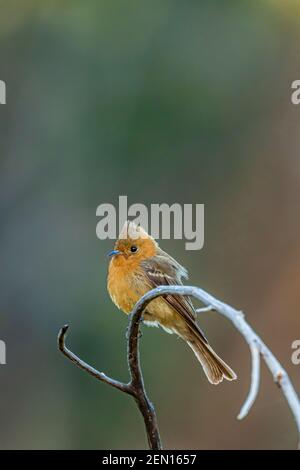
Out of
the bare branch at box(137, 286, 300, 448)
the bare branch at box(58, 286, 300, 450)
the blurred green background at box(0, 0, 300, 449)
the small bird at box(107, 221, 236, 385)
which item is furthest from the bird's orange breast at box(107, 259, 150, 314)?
the blurred green background at box(0, 0, 300, 449)

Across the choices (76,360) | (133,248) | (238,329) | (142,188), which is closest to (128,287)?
(133,248)

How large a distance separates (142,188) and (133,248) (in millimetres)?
8759

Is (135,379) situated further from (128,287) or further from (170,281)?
(170,281)

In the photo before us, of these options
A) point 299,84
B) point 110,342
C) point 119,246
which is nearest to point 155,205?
point 110,342

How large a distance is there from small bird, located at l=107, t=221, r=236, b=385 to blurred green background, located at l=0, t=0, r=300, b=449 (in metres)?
6.44

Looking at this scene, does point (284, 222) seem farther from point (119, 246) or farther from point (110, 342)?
point (119, 246)

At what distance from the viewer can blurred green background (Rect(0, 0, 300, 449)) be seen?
12.7 metres

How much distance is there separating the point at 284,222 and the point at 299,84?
2.13 meters

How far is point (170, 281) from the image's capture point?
533 cm

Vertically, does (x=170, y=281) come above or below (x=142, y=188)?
below

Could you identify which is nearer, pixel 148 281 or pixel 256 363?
pixel 256 363

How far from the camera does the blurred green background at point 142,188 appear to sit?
1273cm

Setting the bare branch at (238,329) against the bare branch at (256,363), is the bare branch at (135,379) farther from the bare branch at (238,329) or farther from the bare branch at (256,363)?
the bare branch at (256,363)

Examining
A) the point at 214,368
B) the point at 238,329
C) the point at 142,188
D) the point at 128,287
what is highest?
the point at 142,188
